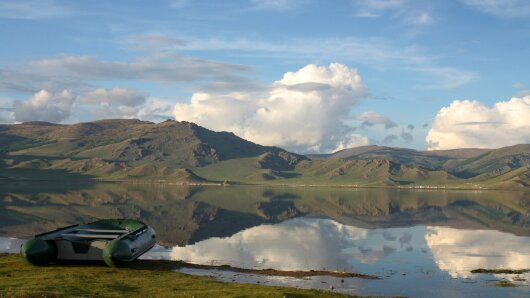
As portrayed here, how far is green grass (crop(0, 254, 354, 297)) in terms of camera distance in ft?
106

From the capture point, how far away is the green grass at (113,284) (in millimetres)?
32219

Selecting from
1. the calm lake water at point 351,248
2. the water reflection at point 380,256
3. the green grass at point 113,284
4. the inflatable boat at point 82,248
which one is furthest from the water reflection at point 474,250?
the inflatable boat at point 82,248

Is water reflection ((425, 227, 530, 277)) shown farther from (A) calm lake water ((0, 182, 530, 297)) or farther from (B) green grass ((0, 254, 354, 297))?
(B) green grass ((0, 254, 354, 297))

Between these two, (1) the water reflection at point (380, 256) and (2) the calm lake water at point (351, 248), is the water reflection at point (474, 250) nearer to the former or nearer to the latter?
(1) the water reflection at point (380, 256)

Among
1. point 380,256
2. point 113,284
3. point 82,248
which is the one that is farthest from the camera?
point 380,256

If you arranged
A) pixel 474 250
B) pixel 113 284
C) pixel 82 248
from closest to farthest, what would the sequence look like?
1. pixel 113 284
2. pixel 82 248
3. pixel 474 250

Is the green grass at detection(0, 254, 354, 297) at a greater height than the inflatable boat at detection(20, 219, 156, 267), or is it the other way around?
the inflatable boat at detection(20, 219, 156, 267)

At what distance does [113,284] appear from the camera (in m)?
35.7

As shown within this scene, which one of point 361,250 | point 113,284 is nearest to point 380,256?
point 361,250

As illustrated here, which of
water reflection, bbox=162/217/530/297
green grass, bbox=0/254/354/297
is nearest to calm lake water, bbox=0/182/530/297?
water reflection, bbox=162/217/530/297

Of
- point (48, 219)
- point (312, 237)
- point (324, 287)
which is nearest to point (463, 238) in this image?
point (312, 237)

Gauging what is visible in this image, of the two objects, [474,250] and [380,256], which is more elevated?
[380,256]

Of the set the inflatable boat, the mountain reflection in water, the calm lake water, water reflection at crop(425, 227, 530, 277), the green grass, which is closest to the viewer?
the green grass

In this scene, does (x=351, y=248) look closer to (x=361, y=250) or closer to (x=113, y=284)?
(x=361, y=250)
